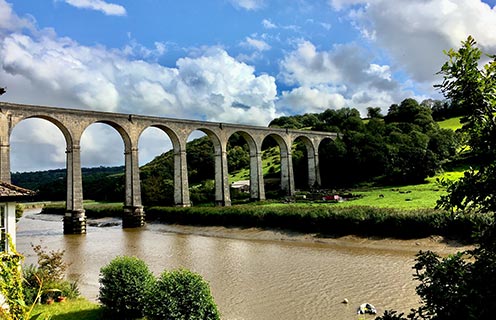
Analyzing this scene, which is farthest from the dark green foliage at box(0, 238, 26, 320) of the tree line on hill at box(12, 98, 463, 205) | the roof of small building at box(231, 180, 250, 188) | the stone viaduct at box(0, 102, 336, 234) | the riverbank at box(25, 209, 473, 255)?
the roof of small building at box(231, 180, 250, 188)

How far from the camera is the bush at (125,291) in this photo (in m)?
8.28

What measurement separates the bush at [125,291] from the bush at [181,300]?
0.76m

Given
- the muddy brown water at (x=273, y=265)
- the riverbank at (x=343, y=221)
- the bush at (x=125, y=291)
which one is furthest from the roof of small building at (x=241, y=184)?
the bush at (x=125, y=291)

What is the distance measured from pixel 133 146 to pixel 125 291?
85.8ft

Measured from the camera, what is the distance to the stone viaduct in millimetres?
27188

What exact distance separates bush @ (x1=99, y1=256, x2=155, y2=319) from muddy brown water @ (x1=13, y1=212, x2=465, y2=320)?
2.11 meters

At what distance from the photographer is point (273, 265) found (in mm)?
15758

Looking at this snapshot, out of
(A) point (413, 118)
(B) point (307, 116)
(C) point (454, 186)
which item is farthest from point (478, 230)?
(B) point (307, 116)

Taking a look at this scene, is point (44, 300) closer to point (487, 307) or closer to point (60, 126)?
point (487, 307)

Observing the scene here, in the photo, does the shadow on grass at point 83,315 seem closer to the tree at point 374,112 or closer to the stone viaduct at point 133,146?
the stone viaduct at point 133,146

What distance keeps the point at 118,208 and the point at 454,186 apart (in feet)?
140

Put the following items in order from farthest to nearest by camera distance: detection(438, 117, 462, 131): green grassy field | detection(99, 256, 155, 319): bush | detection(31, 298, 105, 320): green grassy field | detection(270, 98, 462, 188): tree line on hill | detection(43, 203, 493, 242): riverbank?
detection(438, 117, 462, 131): green grassy field → detection(270, 98, 462, 188): tree line on hill → detection(43, 203, 493, 242): riverbank → detection(31, 298, 105, 320): green grassy field → detection(99, 256, 155, 319): bush

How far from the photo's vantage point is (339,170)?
48312 mm

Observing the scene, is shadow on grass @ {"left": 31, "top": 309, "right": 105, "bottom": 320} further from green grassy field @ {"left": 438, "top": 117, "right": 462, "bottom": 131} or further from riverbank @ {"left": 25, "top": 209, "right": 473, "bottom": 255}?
green grassy field @ {"left": 438, "top": 117, "right": 462, "bottom": 131}
